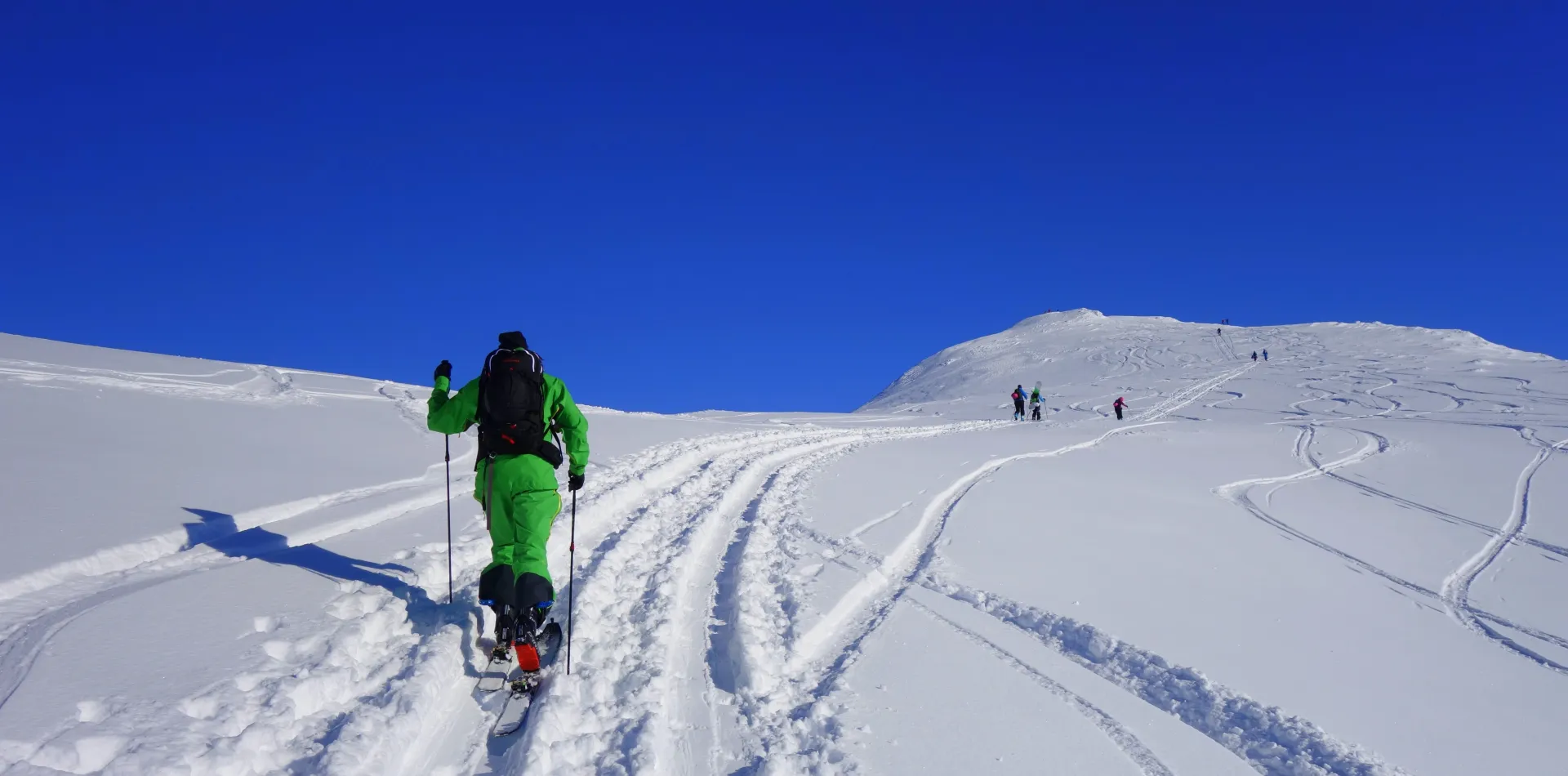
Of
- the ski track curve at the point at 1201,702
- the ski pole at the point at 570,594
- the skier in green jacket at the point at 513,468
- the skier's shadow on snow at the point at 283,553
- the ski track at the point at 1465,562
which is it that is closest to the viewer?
the ski track curve at the point at 1201,702

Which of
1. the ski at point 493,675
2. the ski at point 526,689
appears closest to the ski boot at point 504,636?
the ski at point 493,675

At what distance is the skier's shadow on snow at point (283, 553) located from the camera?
18.1 feet

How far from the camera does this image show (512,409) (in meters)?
Answer: 4.75

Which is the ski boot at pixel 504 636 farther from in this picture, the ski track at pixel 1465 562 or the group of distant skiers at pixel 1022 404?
the group of distant skiers at pixel 1022 404

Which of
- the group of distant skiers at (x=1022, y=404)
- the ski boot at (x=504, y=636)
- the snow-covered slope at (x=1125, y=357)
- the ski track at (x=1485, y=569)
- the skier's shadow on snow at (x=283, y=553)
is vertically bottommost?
the ski track at (x=1485, y=569)

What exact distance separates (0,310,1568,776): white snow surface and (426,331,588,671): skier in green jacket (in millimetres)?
444

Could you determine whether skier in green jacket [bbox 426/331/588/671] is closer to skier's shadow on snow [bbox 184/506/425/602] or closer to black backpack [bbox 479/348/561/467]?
black backpack [bbox 479/348/561/467]

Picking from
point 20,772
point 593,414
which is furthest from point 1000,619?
point 593,414

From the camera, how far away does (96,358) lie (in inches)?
571

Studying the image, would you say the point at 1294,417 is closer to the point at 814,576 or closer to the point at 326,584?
the point at 814,576

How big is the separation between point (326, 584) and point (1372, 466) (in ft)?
67.7

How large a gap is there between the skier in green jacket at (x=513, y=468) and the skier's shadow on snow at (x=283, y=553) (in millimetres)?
1026

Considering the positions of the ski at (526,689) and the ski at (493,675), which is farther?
the ski at (493,675)

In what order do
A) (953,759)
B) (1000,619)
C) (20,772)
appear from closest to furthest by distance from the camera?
1. (20,772)
2. (953,759)
3. (1000,619)
